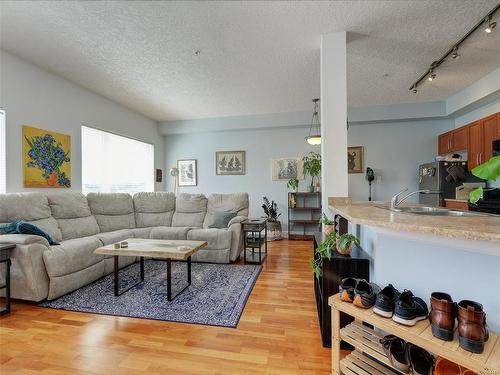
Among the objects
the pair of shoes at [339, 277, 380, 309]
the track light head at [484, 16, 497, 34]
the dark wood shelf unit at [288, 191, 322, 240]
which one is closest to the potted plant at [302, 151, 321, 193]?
the dark wood shelf unit at [288, 191, 322, 240]

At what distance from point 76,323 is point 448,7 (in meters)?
4.06

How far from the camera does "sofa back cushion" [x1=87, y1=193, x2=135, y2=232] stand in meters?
3.64

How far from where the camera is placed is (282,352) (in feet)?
5.28

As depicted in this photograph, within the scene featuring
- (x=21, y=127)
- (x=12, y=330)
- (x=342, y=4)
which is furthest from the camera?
(x=21, y=127)

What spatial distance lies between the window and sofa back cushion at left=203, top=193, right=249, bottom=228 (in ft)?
6.12

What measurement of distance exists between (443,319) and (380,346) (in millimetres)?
385

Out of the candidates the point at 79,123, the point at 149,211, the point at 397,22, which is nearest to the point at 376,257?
the point at 397,22

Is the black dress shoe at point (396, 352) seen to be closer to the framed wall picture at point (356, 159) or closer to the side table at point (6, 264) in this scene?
the side table at point (6, 264)

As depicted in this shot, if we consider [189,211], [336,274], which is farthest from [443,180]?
[189,211]

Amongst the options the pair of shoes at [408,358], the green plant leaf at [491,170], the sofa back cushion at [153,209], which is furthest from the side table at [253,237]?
the green plant leaf at [491,170]

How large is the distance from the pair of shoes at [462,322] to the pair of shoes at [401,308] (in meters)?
0.06

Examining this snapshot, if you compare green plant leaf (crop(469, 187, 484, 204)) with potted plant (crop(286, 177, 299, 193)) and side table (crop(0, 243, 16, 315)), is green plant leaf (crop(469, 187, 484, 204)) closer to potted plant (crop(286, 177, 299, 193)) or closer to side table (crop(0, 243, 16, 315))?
side table (crop(0, 243, 16, 315))

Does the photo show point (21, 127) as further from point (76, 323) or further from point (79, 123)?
point (76, 323)

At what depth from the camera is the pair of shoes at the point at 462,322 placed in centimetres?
83
